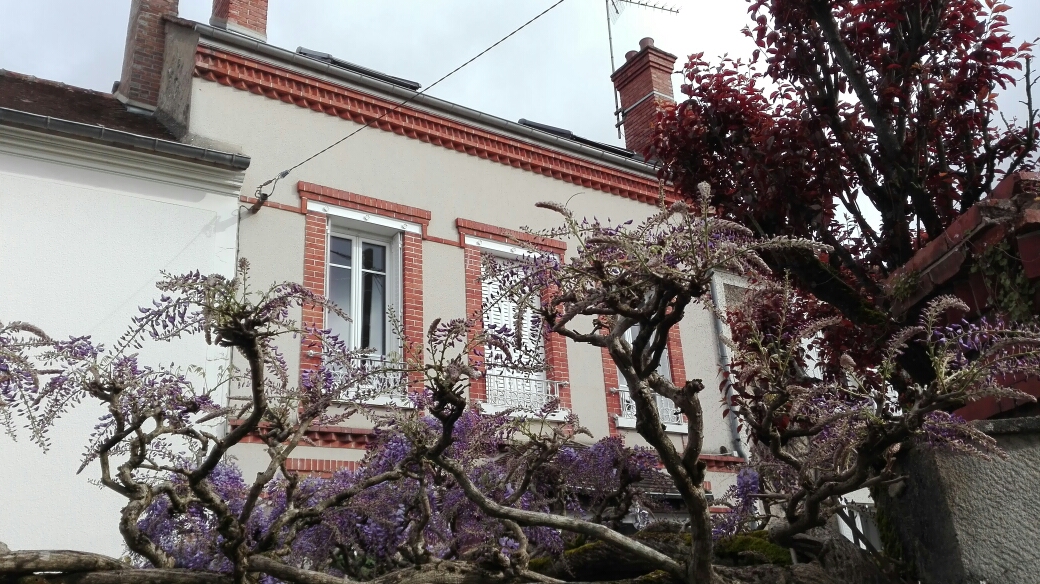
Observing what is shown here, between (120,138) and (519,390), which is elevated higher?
(120,138)

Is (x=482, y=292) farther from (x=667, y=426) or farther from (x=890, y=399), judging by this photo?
(x=890, y=399)

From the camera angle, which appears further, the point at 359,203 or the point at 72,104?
the point at 72,104

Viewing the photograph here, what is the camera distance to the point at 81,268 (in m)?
8.92

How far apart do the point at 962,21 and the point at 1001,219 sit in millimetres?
2038

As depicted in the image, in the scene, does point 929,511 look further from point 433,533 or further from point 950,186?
point 433,533

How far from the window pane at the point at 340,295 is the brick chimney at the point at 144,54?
374 cm

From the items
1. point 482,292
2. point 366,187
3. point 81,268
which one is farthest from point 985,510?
point 366,187

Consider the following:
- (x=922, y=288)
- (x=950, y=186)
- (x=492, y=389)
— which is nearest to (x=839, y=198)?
(x=950, y=186)

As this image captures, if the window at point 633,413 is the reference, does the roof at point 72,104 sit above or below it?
above

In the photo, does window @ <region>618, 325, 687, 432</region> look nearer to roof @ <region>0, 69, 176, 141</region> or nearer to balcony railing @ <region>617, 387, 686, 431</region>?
balcony railing @ <region>617, 387, 686, 431</region>

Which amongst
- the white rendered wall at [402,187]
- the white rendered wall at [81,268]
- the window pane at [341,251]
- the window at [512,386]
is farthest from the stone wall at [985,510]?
the window pane at [341,251]

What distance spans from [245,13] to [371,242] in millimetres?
3470

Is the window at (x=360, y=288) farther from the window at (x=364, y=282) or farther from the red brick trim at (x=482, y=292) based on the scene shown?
the red brick trim at (x=482, y=292)

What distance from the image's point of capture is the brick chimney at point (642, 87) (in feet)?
49.4
